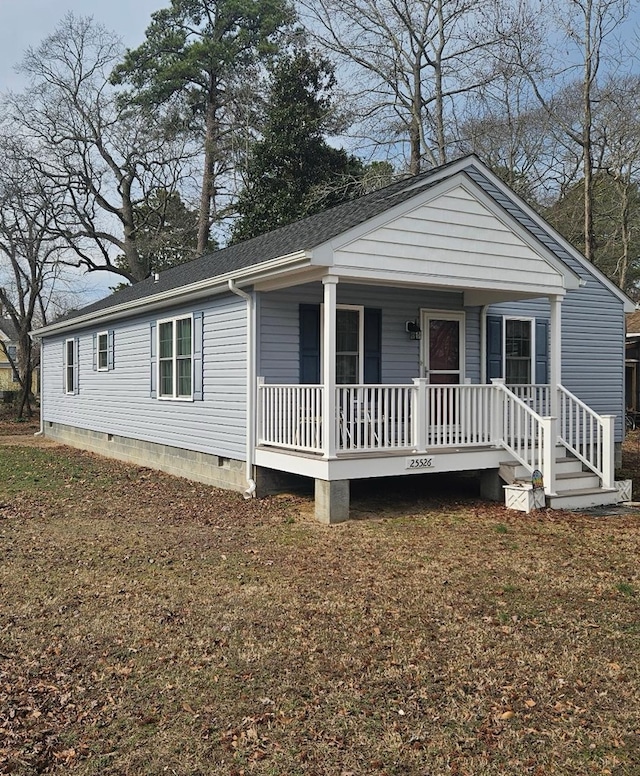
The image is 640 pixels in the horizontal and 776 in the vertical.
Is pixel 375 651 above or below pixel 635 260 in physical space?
Result: below

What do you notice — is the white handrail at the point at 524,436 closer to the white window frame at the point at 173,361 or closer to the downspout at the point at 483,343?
the downspout at the point at 483,343

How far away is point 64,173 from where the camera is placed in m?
30.6

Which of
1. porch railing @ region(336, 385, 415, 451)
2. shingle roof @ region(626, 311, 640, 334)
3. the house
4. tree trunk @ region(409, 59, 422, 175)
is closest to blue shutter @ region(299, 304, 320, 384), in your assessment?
the house

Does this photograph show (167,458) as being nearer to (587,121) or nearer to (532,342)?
(532,342)

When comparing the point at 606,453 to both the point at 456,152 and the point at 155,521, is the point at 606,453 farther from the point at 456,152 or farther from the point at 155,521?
the point at 456,152

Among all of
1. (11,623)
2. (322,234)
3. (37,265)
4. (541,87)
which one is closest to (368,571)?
(11,623)

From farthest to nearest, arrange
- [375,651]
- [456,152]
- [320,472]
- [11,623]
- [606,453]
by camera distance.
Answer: [456,152]
[606,453]
[320,472]
[11,623]
[375,651]

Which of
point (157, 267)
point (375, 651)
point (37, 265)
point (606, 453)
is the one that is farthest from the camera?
point (157, 267)

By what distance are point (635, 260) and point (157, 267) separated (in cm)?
2134

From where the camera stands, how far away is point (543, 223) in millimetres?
12852

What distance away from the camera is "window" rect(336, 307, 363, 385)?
11.0 metres

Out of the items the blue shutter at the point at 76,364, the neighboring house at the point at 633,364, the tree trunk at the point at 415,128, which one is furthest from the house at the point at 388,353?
the tree trunk at the point at 415,128

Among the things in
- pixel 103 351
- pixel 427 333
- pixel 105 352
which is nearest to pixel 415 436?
pixel 427 333

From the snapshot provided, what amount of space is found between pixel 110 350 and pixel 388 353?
695 cm
